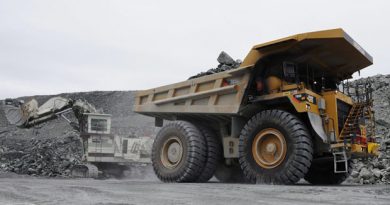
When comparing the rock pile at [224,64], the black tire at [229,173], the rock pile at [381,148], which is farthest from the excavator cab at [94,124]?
the rock pile at [381,148]

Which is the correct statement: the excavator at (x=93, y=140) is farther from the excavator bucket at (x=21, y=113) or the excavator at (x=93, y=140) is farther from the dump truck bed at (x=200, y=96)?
the dump truck bed at (x=200, y=96)

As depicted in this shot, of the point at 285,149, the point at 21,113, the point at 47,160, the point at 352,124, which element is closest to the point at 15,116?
the point at 21,113

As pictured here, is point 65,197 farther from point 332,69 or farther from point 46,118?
point 46,118

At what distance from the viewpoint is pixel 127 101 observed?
115ft

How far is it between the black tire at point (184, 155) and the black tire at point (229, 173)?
3.22 ft

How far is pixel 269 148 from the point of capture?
7234mm

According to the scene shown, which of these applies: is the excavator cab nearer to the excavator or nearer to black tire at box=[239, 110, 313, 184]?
the excavator

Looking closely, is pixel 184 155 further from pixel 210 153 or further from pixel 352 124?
pixel 352 124

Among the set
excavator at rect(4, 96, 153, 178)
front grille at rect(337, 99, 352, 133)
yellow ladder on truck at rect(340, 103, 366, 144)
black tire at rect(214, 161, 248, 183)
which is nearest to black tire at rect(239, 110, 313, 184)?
yellow ladder on truck at rect(340, 103, 366, 144)

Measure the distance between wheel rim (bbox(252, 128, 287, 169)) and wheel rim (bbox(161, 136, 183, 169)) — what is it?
163 cm

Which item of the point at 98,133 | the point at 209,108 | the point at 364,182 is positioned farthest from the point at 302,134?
the point at 98,133

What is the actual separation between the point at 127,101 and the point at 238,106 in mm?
27716

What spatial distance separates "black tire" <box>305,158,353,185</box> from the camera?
8391 millimetres

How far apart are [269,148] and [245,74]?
1354mm
